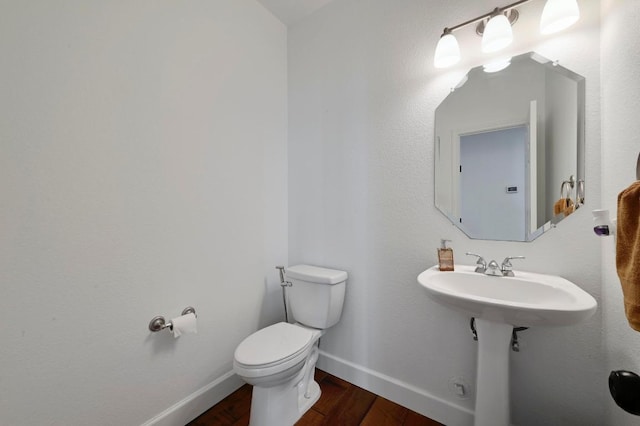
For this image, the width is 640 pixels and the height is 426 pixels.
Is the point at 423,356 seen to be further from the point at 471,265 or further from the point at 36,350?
the point at 36,350

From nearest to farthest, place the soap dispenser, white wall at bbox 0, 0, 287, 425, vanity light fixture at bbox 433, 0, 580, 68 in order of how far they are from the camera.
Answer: white wall at bbox 0, 0, 287, 425 < vanity light fixture at bbox 433, 0, 580, 68 < the soap dispenser

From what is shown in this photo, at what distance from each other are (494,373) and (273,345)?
3.09ft

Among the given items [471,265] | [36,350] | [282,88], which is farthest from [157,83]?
[471,265]

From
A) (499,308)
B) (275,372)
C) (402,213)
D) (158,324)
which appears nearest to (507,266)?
(499,308)

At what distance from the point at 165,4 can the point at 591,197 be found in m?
2.09

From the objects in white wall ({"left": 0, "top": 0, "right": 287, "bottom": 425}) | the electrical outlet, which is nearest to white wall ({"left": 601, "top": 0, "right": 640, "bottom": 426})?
the electrical outlet

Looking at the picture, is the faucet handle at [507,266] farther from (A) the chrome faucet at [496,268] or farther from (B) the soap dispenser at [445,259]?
(B) the soap dispenser at [445,259]

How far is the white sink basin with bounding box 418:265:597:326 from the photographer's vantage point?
0.77m

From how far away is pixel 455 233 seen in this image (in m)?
1.28

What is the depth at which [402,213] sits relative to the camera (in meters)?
1.42

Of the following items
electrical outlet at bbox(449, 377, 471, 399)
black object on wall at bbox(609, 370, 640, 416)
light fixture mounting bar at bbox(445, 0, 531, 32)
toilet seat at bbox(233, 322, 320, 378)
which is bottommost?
electrical outlet at bbox(449, 377, 471, 399)

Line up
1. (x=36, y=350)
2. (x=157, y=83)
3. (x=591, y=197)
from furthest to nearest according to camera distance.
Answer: (x=157, y=83), (x=591, y=197), (x=36, y=350)

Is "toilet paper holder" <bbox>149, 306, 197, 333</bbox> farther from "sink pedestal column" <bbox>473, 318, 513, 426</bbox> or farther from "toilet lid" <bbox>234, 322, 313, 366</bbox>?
"sink pedestal column" <bbox>473, 318, 513, 426</bbox>

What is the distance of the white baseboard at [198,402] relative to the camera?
121cm
